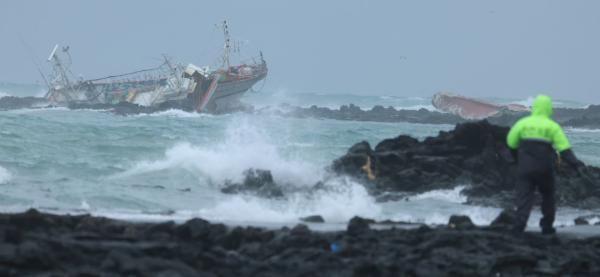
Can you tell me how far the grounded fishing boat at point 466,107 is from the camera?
218 ft

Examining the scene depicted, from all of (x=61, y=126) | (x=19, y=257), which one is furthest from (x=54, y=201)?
(x=61, y=126)

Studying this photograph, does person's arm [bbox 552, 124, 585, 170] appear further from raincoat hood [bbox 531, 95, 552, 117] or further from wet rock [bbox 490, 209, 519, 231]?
wet rock [bbox 490, 209, 519, 231]

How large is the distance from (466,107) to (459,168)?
51495 mm

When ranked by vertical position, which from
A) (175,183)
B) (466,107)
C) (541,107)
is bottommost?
(466,107)

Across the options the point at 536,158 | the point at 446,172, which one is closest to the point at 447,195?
the point at 446,172

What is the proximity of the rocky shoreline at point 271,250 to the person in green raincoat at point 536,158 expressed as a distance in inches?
13.0

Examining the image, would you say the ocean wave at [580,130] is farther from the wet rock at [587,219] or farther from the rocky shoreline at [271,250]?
the rocky shoreline at [271,250]

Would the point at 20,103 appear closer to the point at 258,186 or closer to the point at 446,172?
the point at 258,186

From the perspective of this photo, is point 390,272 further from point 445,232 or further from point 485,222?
point 485,222

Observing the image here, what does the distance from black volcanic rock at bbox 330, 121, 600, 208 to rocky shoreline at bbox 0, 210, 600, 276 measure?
6.25 m

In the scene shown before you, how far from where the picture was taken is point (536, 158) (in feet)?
37.2

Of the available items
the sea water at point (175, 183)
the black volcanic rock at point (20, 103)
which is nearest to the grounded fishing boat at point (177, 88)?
the black volcanic rock at point (20, 103)

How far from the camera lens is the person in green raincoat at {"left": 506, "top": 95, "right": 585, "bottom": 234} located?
11.4 metres

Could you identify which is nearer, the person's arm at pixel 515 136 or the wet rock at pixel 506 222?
the person's arm at pixel 515 136
